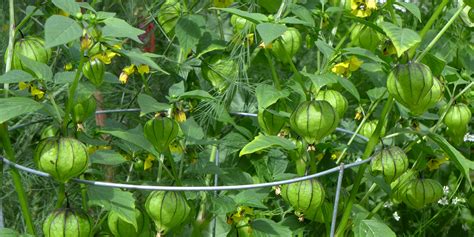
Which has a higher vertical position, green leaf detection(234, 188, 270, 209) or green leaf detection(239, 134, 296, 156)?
green leaf detection(239, 134, 296, 156)

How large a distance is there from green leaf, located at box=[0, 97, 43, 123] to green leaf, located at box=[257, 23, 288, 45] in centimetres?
22

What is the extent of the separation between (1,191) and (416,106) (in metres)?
0.84

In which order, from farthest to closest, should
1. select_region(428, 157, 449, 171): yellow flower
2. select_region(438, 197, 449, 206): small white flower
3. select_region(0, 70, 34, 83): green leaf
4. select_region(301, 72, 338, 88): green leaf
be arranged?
select_region(438, 197, 449, 206): small white flower < select_region(428, 157, 449, 171): yellow flower < select_region(301, 72, 338, 88): green leaf < select_region(0, 70, 34, 83): green leaf

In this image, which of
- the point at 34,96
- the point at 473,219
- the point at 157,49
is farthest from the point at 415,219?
the point at 34,96

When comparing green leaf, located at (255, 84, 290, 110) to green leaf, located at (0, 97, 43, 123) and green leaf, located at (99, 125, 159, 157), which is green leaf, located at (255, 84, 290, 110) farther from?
green leaf, located at (0, 97, 43, 123)

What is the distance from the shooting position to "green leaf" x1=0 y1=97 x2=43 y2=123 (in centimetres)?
78

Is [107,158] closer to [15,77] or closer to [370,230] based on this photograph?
[15,77]

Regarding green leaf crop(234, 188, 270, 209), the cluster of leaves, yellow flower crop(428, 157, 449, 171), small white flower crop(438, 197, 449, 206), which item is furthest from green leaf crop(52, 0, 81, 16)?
small white flower crop(438, 197, 449, 206)

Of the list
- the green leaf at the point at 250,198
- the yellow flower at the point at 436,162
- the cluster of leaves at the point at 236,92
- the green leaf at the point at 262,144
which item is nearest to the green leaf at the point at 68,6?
the cluster of leaves at the point at 236,92

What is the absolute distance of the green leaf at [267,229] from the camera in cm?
103

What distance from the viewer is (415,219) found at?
4.89 feet

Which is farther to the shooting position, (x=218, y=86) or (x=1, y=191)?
(x=1, y=191)

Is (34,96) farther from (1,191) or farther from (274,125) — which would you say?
(1,191)

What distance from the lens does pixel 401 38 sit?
86cm
